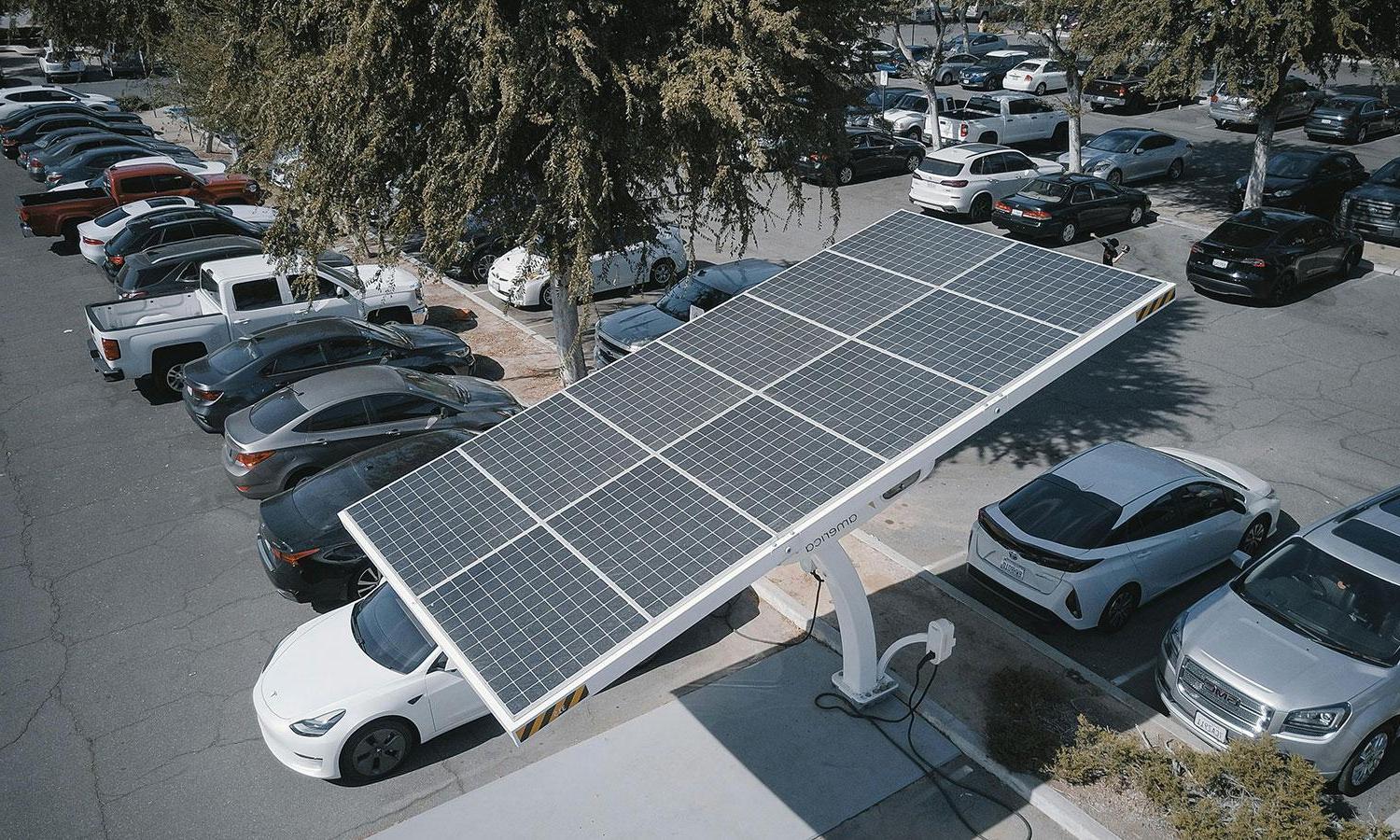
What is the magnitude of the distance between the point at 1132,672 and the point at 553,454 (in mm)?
6086

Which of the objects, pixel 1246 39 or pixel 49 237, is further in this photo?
pixel 49 237

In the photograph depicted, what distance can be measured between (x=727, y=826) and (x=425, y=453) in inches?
227

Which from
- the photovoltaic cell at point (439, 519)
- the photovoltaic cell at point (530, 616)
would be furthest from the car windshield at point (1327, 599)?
the photovoltaic cell at point (439, 519)

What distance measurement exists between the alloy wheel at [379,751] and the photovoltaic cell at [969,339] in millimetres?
5307

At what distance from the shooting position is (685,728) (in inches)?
344

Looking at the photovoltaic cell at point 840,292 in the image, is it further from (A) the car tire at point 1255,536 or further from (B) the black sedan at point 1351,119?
(B) the black sedan at point 1351,119

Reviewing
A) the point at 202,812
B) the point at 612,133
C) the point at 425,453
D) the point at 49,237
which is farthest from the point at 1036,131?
the point at 202,812

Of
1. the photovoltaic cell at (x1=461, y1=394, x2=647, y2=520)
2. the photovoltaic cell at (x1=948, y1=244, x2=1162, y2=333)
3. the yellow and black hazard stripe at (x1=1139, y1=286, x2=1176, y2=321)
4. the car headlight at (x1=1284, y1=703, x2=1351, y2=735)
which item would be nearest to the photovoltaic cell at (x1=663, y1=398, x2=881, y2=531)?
the photovoltaic cell at (x1=461, y1=394, x2=647, y2=520)

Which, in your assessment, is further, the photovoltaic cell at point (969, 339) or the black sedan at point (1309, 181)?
the black sedan at point (1309, 181)

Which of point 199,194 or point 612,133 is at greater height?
point 612,133

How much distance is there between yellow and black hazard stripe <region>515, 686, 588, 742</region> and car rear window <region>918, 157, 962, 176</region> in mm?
21450

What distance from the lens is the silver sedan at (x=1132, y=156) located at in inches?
1042

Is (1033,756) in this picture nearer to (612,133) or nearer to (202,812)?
(202,812)

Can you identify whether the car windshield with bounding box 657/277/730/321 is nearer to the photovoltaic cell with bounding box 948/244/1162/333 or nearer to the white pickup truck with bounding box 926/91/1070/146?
the photovoltaic cell with bounding box 948/244/1162/333
